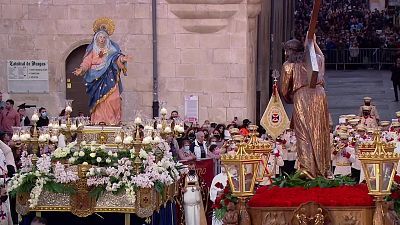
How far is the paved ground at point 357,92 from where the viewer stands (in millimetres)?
40906

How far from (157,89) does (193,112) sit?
996mm

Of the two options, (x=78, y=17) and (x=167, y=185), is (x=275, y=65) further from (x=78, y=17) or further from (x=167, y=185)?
(x=167, y=185)

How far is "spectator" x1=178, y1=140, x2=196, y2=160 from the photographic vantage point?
24594mm

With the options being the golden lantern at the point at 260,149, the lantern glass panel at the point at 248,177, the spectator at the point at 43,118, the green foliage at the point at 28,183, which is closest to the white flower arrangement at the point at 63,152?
the green foliage at the point at 28,183

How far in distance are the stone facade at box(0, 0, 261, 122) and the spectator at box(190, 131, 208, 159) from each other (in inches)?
233

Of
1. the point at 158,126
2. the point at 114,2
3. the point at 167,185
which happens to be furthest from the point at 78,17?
the point at 167,185

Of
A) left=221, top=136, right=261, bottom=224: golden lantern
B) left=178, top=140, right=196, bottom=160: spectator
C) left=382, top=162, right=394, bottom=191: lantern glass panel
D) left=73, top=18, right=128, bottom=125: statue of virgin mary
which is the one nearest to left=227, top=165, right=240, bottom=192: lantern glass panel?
left=221, top=136, right=261, bottom=224: golden lantern

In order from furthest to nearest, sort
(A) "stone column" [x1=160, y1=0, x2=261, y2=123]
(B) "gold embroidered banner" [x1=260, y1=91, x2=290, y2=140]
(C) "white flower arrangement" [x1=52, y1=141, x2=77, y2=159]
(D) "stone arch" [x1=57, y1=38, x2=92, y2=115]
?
1. (D) "stone arch" [x1=57, y1=38, x2=92, y2=115]
2. (A) "stone column" [x1=160, y1=0, x2=261, y2=123]
3. (B) "gold embroidered banner" [x1=260, y1=91, x2=290, y2=140]
4. (C) "white flower arrangement" [x1=52, y1=141, x2=77, y2=159]

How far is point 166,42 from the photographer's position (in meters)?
32.5

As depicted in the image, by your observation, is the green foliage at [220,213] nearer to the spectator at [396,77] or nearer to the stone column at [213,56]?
the stone column at [213,56]

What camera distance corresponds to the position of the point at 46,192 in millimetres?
20594

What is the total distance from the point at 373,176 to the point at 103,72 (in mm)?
7523

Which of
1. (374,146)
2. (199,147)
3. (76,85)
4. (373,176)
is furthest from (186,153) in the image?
(76,85)

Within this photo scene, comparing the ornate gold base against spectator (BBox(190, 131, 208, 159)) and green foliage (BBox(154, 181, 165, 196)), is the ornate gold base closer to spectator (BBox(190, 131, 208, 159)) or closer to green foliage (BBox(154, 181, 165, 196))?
green foliage (BBox(154, 181, 165, 196))
